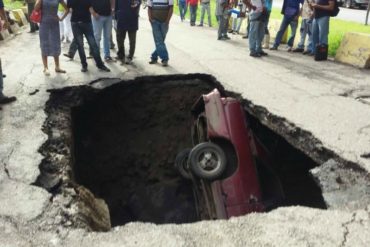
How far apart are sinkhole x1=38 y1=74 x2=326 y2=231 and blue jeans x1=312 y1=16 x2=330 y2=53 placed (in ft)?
12.2

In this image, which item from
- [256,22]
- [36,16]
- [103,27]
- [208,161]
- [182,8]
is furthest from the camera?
[182,8]

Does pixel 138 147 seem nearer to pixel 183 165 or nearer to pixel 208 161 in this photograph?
pixel 183 165

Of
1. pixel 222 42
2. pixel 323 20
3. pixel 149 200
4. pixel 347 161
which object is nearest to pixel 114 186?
pixel 149 200

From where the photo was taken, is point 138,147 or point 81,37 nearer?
point 138,147

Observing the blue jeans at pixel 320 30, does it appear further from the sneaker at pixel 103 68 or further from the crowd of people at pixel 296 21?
the sneaker at pixel 103 68

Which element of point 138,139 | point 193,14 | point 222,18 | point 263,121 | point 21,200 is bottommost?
point 138,139

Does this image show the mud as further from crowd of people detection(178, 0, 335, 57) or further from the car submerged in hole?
crowd of people detection(178, 0, 335, 57)

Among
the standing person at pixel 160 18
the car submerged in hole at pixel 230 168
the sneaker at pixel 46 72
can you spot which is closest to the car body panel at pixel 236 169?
the car submerged in hole at pixel 230 168

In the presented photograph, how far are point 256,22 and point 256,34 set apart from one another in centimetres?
29

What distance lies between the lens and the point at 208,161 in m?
4.97

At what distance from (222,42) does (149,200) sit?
23.4 feet

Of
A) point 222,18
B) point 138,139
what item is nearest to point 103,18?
point 138,139

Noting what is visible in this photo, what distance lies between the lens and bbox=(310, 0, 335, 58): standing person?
952 centimetres

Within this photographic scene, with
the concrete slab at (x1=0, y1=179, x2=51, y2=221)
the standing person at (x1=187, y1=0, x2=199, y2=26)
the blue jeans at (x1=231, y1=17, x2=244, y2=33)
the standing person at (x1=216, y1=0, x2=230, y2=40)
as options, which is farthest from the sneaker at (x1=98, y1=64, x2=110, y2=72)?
the standing person at (x1=187, y1=0, x2=199, y2=26)
